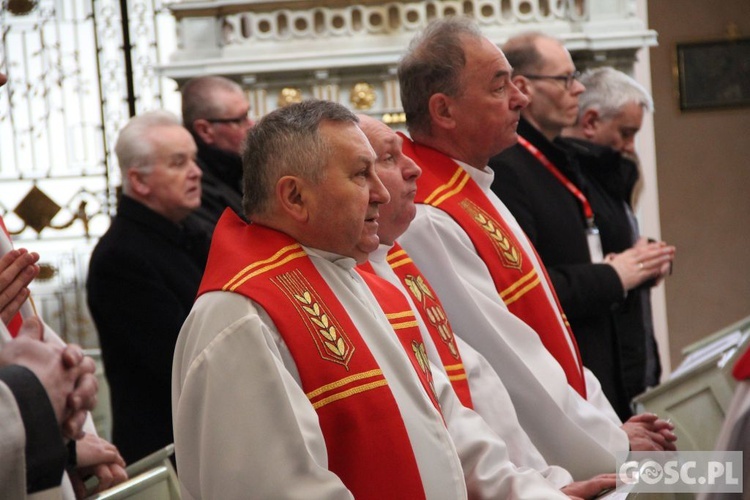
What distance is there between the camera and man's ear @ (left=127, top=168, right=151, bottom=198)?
4.36 metres

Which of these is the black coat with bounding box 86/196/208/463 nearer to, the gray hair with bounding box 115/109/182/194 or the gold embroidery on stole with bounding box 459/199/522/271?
the gray hair with bounding box 115/109/182/194

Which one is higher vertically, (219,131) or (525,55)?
(525,55)

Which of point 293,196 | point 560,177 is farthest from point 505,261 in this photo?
point 293,196

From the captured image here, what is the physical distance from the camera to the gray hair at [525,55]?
175 inches

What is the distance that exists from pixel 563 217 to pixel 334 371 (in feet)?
6.66

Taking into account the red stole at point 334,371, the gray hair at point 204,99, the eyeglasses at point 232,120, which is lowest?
the red stole at point 334,371

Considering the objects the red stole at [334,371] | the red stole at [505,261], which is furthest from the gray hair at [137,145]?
the red stole at [334,371]

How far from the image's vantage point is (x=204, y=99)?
199 inches

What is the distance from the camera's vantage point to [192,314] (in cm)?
236

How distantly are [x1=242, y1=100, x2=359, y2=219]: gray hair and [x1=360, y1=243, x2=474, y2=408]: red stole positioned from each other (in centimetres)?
50

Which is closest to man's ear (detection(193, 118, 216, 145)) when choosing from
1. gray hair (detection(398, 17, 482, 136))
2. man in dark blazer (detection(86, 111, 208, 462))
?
man in dark blazer (detection(86, 111, 208, 462))

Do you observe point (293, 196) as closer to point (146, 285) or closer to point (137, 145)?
point (146, 285)

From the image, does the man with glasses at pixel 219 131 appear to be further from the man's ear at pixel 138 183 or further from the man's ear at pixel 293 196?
the man's ear at pixel 293 196

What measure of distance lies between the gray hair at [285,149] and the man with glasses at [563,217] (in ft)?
5.64
